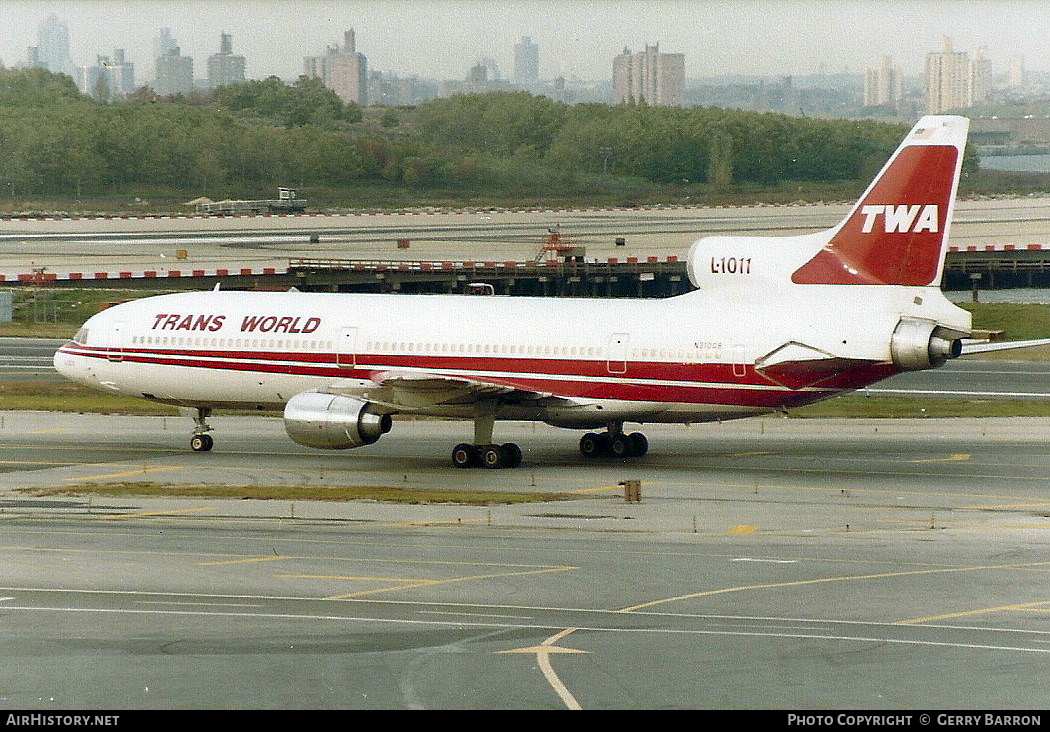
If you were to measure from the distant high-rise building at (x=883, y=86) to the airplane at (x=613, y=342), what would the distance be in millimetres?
33995

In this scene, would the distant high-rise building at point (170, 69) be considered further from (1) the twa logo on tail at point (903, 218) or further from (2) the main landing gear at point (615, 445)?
(1) the twa logo on tail at point (903, 218)

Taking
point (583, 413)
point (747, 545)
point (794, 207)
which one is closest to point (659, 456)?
point (583, 413)

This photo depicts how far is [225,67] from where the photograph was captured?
10800 cm

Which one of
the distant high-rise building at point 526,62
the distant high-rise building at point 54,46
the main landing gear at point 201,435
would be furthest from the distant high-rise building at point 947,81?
the distant high-rise building at point 54,46

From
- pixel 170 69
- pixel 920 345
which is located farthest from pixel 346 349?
pixel 170 69

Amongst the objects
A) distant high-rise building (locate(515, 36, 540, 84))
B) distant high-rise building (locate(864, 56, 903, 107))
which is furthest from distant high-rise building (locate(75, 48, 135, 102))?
distant high-rise building (locate(864, 56, 903, 107))

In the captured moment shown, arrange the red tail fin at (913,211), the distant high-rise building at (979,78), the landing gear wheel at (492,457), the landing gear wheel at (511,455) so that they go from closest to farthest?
the red tail fin at (913,211), the landing gear wheel at (492,457), the landing gear wheel at (511,455), the distant high-rise building at (979,78)

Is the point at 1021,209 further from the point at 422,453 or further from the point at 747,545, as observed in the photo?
the point at 747,545

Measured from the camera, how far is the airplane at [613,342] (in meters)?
41.8

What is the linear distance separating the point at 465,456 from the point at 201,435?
893 centimetres

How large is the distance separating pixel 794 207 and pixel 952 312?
5074 centimetres

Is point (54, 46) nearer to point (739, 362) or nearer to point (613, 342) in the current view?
point (613, 342)

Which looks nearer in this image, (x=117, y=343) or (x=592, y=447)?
(x=592, y=447)

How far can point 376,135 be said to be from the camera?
10969 cm
